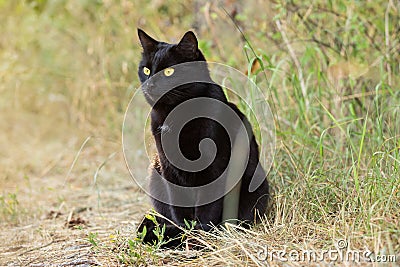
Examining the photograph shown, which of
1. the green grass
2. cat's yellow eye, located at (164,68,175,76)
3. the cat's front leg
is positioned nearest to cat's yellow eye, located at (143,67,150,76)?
cat's yellow eye, located at (164,68,175,76)

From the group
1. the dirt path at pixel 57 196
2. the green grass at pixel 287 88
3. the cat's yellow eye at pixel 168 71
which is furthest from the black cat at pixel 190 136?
the dirt path at pixel 57 196

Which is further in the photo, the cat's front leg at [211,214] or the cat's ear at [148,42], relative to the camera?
the cat's ear at [148,42]

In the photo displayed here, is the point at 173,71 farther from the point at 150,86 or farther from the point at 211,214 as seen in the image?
the point at 211,214

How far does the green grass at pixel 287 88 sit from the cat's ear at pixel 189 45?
314mm

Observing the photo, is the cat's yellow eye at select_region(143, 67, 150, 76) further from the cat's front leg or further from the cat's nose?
the cat's front leg

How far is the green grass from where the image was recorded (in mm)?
1935

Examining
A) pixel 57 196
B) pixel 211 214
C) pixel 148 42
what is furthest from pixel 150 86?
pixel 57 196

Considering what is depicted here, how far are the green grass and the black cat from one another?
12 cm

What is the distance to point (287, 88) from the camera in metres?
3.19

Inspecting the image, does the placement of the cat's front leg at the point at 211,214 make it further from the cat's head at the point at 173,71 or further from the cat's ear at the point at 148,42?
the cat's ear at the point at 148,42

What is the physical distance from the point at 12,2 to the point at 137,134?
257 cm

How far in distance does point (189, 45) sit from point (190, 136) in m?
0.42

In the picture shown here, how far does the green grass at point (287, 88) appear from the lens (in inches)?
76.2

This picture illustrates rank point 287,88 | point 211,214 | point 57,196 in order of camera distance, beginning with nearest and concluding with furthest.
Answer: point 211,214
point 287,88
point 57,196
